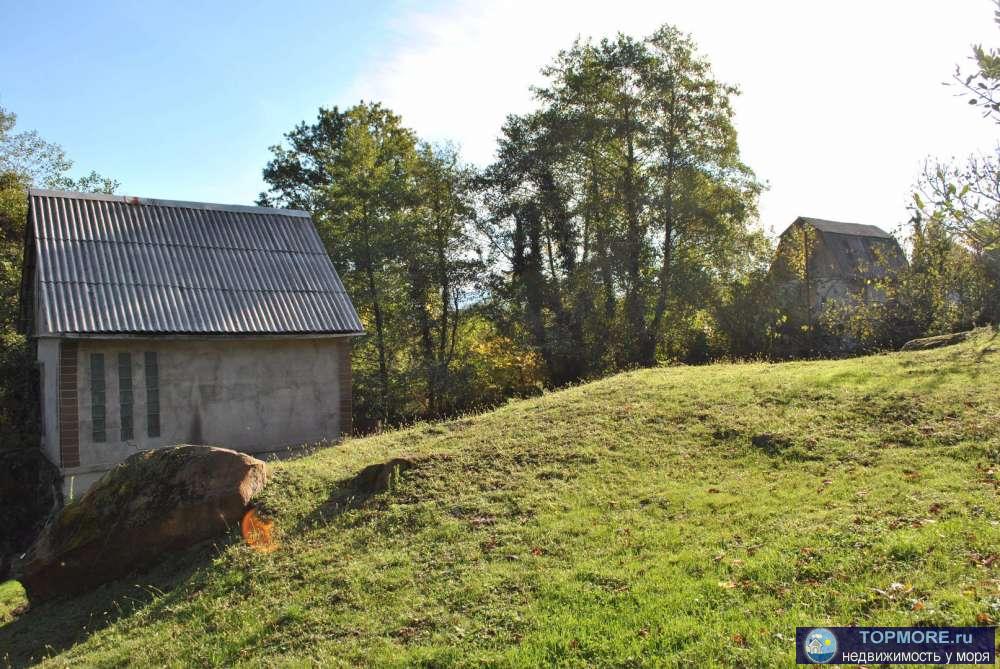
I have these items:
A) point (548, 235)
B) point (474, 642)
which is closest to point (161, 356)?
point (474, 642)

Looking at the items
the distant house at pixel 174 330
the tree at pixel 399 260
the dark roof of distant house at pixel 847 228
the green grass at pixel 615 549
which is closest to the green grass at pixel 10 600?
the green grass at pixel 615 549

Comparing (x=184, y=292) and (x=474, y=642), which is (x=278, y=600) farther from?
(x=184, y=292)

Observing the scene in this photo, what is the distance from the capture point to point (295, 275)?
16.5 metres

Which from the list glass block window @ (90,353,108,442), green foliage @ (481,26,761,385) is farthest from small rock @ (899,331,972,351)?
glass block window @ (90,353,108,442)

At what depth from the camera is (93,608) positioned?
7816 mm

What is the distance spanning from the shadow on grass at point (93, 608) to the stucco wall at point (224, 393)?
5.49m

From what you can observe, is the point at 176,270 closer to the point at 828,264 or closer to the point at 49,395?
the point at 49,395

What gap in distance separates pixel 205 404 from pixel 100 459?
83.2 inches

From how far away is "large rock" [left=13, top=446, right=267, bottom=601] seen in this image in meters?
8.45

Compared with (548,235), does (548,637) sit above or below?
below

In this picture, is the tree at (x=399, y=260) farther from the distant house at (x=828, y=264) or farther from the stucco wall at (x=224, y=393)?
the distant house at (x=828, y=264)

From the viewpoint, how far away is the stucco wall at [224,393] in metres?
13.5

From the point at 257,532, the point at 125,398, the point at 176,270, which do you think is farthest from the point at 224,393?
the point at 257,532

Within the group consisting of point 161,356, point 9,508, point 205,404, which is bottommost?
point 9,508
